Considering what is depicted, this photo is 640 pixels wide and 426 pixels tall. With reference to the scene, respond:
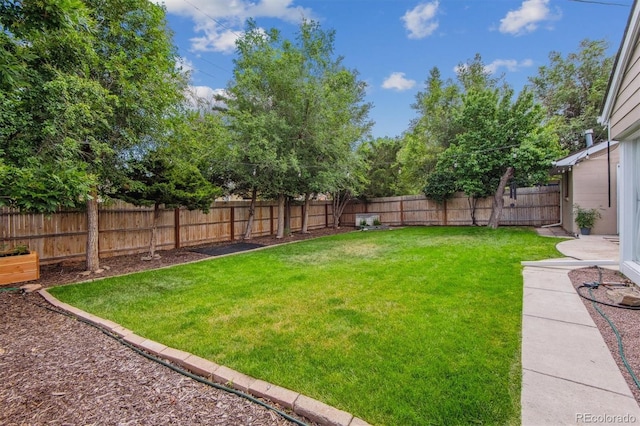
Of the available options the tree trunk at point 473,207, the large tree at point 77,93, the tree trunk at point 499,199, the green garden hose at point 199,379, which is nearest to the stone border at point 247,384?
the green garden hose at point 199,379

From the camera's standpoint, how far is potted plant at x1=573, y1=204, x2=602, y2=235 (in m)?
8.83

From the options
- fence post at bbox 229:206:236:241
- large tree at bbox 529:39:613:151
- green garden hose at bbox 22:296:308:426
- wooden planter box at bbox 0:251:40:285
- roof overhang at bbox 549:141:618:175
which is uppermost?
large tree at bbox 529:39:613:151

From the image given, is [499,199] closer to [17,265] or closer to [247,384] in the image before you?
[247,384]

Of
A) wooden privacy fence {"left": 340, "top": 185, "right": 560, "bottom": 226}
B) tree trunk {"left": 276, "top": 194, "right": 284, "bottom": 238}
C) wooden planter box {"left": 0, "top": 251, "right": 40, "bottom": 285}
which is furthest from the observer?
wooden privacy fence {"left": 340, "top": 185, "right": 560, "bottom": 226}

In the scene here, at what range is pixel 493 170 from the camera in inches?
441

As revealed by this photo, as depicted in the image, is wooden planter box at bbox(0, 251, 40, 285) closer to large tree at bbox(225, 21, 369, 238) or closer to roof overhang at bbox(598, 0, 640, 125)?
large tree at bbox(225, 21, 369, 238)

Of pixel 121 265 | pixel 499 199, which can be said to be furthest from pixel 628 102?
pixel 121 265

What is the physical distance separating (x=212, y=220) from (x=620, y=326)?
9.68 m

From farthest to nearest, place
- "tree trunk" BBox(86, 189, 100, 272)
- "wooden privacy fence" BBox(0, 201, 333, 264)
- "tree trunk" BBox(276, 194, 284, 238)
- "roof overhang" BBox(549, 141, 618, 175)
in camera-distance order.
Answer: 1. "tree trunk" BBox(276, 194, 284, 238)
2. "roof overhang" BBox(549, 141, 618, 175)
3. "wooden privacy fence" BBox(0, 201, 333, 264)
4. "tree trunk" BBox(86, 189, 100, 272)

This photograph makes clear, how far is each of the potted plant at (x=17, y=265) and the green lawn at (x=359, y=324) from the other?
3.48 feet

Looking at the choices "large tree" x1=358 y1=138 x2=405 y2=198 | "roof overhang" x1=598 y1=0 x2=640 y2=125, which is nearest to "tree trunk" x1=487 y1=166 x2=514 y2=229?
"large tree" x1=358 y1=138 x2=405 y2=198

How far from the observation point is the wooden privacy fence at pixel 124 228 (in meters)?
6.10

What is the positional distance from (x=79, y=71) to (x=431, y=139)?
43.4 feet

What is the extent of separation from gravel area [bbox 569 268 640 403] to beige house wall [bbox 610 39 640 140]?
6.93ft
